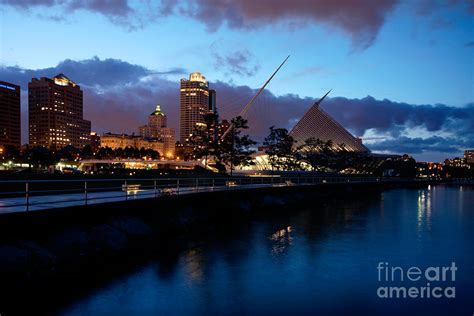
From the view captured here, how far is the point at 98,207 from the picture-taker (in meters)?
15.3

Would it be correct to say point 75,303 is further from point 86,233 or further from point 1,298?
point 86,233

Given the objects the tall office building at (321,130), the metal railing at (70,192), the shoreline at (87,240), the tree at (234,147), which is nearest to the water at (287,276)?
the shoreline at (87,240)

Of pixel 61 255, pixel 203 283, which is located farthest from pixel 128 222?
pixel 203 283

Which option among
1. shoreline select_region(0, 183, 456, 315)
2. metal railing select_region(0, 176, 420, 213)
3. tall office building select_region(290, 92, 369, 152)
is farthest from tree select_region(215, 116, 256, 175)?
tall office building select_region(290, 92, 369, 152)

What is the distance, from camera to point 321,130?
13588cm

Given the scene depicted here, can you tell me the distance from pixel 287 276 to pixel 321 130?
412ft

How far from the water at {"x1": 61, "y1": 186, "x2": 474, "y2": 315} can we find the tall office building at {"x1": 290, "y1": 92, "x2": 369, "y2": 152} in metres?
112

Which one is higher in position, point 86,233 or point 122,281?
point 86,233

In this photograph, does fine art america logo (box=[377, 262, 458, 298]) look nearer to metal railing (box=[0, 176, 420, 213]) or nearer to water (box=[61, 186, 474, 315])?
water (box=[61, 186, 474, 315])

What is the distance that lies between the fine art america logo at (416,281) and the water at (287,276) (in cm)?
19

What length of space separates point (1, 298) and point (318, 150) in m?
89.1

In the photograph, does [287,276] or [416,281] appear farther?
[287,276]

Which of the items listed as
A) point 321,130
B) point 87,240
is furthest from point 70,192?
point 321,130

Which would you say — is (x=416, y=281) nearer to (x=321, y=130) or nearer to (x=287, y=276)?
Answer: (x=287, y=276)
